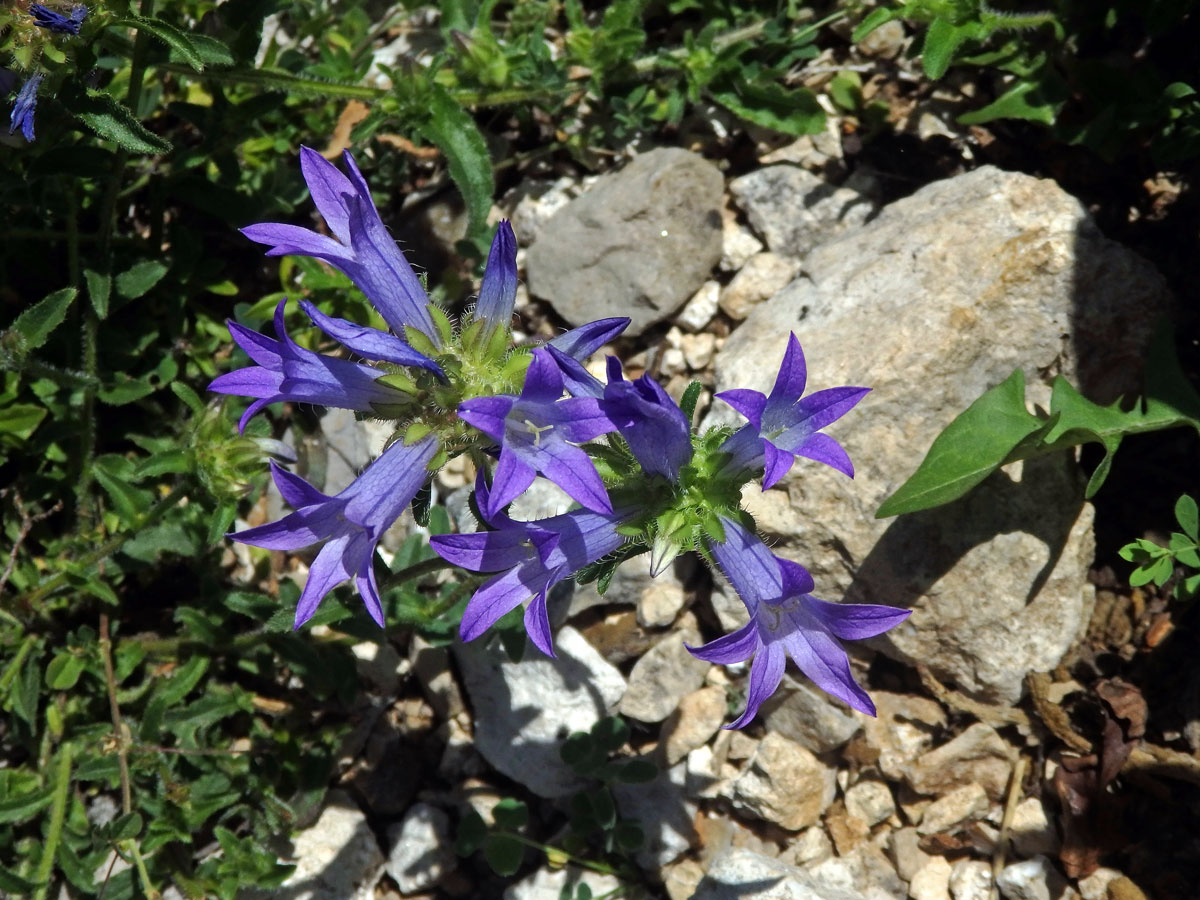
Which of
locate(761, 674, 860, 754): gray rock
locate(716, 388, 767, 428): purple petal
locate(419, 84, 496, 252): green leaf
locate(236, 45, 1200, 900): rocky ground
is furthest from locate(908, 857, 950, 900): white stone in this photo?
locate(419, 84, 496, 252): green leaf

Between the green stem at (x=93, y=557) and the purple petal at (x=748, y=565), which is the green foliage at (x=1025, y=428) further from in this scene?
the green stem at (x=93, y=557)

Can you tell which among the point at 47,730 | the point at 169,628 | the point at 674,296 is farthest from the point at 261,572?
the point at 674,296

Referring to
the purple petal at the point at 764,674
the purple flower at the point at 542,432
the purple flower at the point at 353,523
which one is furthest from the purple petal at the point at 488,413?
the purple petal at the point at 764,674

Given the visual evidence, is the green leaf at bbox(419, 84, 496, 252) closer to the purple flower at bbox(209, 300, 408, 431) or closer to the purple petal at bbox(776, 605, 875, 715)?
the purple flower at bbox(209, 300, 408, 431)

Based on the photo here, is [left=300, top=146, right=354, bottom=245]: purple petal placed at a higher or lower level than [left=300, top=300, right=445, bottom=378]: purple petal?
higher

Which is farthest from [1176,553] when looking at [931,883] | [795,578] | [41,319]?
[41,319]

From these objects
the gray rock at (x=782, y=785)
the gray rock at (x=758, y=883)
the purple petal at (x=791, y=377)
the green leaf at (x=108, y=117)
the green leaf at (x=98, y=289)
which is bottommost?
the gray rock at (x=758, y=883)

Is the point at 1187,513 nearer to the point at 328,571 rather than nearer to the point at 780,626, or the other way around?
the point at 780,626
